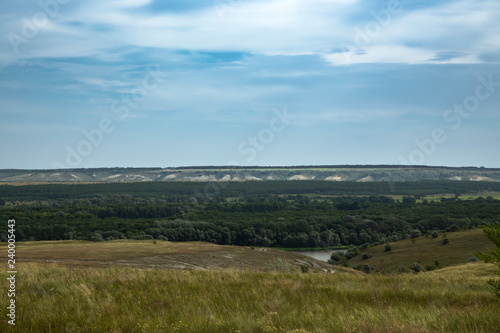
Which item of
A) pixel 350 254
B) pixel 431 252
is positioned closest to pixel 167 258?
pixel 431 252

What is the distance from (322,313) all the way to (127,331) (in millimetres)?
3551

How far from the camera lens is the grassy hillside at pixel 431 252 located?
44.6 m

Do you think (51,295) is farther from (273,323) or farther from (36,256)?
(36,256)

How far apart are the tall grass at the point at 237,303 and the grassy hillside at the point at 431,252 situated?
31908 mm

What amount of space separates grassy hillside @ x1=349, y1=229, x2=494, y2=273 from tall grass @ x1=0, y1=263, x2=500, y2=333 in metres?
31.9

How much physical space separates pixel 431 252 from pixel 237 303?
4562 cm

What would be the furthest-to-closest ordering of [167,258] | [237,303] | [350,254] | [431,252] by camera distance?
1. [350,254]
2. [431,252]
3. [167,258]
4. [237,303]

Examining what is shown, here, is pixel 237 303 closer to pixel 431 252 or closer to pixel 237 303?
pixel 237 303

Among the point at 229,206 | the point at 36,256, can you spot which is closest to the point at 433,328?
the point at 36,256

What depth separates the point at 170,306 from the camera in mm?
9555

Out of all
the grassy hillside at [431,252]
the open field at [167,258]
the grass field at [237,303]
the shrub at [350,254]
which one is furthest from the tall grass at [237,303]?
the shrub at [350,254]

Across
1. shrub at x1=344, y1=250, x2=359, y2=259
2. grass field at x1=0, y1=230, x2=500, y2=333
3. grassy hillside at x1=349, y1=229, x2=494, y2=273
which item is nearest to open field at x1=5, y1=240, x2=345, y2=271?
grass field at x1=0, y1=230, x2=500, y2=333

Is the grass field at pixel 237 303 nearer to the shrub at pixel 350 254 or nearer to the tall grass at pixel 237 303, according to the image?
the tall grass at pixel 237 303

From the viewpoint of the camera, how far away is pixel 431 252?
50.0m
